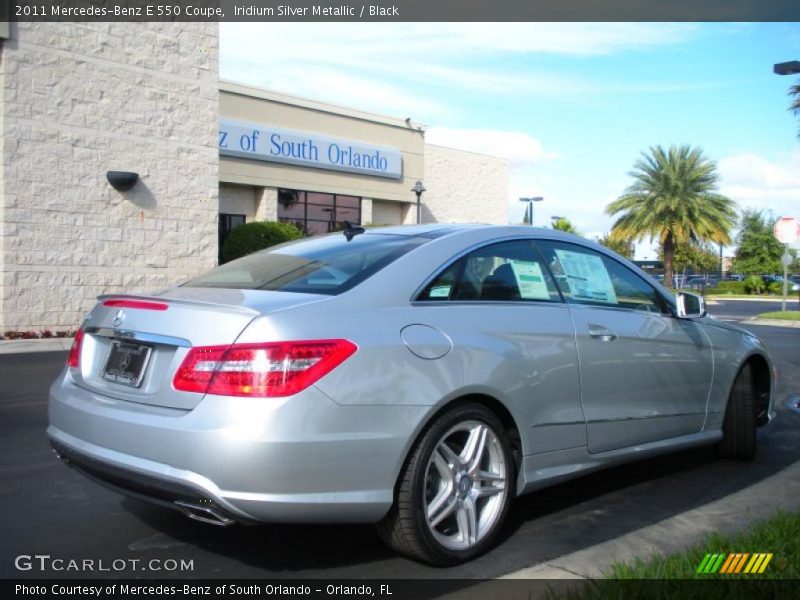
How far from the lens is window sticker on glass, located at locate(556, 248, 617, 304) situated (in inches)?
187

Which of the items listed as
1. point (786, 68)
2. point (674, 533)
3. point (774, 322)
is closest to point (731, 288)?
point (774, 322)

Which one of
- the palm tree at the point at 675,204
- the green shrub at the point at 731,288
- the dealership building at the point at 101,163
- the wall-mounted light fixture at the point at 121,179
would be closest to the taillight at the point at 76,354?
the dealership building at the point at 101,163

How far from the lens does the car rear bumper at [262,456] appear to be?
10.5 feet

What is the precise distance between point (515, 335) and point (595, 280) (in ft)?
3.41

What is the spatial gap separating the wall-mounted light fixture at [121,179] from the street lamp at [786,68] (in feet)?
47.4

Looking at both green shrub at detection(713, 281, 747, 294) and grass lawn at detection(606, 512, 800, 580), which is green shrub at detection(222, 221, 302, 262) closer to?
grass lawn at detection(606, 512, 800, 580)

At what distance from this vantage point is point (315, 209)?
28125 mm

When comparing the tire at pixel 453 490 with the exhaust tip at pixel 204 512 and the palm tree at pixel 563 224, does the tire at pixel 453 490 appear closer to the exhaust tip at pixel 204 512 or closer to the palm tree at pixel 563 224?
the exhaust tip at pixel 204 512

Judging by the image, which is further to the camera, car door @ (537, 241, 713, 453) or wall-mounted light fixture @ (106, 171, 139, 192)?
wall-mounted light fixture @ (106, 171, 139, 192)

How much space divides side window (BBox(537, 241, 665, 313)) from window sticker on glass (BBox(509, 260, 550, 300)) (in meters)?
0.13

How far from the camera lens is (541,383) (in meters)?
A: 4.14

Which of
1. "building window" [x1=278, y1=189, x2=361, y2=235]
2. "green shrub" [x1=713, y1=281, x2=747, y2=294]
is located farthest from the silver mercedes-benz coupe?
"green shrub" [x1=713, y1=281, x2=747, y2=294]

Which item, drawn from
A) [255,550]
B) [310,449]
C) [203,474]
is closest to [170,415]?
[203,474]

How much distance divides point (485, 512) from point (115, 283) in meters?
13.3
